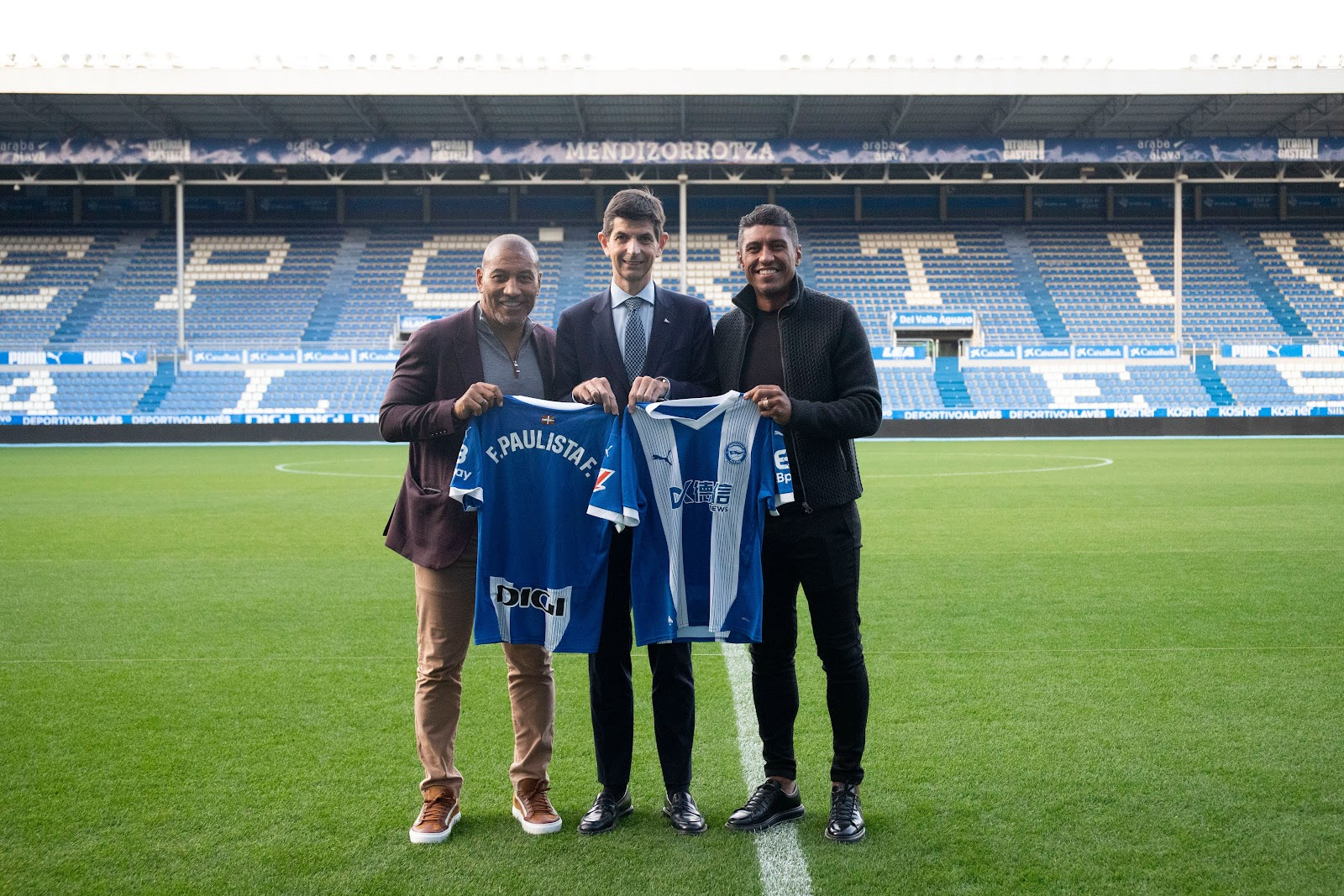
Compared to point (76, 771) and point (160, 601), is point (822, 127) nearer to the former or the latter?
point (160, 601)

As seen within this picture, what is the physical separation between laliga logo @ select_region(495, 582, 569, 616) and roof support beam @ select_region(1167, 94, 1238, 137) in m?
29.5

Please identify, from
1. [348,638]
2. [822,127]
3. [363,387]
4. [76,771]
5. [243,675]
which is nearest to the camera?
[76,771]

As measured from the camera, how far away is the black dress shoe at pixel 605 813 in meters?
3.10

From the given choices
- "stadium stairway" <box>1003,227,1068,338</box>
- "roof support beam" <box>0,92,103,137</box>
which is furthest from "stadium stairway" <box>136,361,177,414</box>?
"stadium stairway" <box>1003,227,1068,338</box>

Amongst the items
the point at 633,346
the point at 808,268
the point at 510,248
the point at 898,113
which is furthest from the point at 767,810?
the point at 808,268

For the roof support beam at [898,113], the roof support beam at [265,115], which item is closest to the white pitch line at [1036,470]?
the roof support beam at [898,113]

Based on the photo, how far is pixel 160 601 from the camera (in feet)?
20.8

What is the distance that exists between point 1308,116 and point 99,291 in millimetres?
34507

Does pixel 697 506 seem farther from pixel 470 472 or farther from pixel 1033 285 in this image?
pixel 1033 285

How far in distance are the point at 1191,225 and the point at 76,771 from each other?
1435 inches

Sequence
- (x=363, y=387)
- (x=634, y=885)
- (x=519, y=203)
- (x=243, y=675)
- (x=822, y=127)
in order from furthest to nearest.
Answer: (x=519, y=203) < (x=822, y=127) < (x=363, y=387) < (x=243, y=675) < (x=634, y=885)

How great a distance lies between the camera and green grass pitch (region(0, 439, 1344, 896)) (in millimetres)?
2844

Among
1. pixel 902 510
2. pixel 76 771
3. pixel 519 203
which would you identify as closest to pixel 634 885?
pixel 76 771

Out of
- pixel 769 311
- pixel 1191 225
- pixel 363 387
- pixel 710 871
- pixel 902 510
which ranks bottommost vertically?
pixel 710 871
